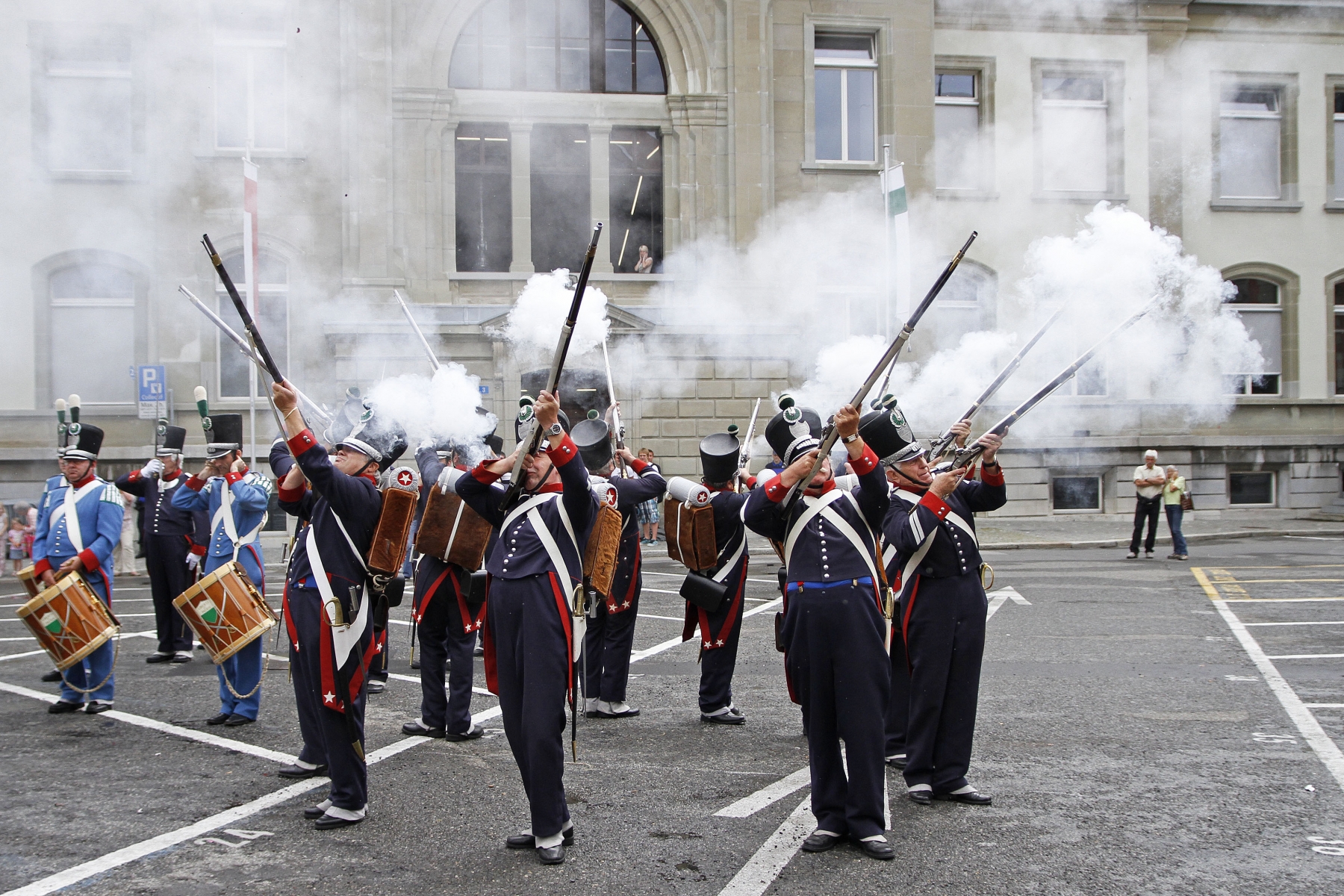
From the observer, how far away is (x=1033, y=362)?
52.3 ft

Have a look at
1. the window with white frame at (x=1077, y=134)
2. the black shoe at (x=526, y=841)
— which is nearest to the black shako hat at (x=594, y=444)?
the black shoe at (x=526, y=841)

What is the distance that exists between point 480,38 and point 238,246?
5.61 m

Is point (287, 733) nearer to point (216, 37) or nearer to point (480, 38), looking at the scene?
point (216, 37)

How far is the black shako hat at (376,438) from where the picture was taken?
18.1 feet

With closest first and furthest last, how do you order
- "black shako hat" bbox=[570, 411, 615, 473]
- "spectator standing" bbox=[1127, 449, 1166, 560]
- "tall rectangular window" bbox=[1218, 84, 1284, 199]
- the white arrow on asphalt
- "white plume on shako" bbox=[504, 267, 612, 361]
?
"black shako hat" bbox=[570, 411, 615, 473], "white plume on shako" bbox=[504, 267, 612, 361], the white arrow on asphalt, "spectator standing" bbox=[1127, 449, 1166, 560], "tall rectangular window" bbox=[1218, 84, 1284, 199]

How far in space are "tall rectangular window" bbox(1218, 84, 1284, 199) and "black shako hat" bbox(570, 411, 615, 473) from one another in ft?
69.6

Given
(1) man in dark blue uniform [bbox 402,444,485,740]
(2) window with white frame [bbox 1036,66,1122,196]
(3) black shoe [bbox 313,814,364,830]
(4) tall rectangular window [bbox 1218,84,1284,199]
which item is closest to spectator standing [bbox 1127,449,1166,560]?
(2) window with white frame [bbox 1036,66,1122,196]

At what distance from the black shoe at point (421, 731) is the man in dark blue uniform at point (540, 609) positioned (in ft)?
6.54

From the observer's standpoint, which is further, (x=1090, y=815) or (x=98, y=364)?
(x=98, y=364)

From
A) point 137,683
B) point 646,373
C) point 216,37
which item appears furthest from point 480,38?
point 137,683

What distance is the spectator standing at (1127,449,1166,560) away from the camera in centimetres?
1662

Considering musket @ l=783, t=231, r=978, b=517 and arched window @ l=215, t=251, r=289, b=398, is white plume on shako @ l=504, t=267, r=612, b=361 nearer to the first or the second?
musket @ l=783, t=231, r=978, b=517

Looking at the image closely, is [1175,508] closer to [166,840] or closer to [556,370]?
[556,370]

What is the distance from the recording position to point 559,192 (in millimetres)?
20719
